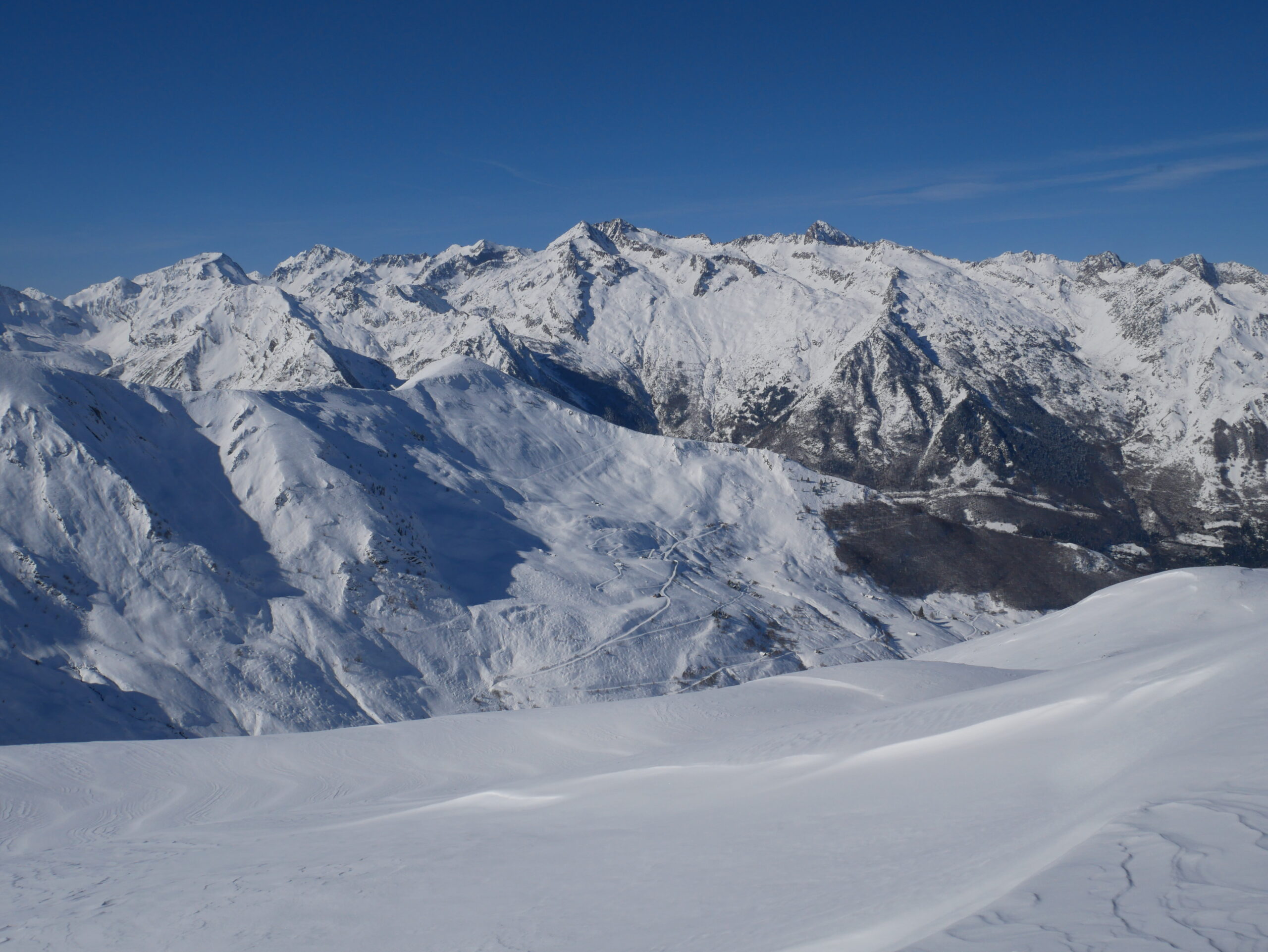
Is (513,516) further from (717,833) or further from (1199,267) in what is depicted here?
(1199,267)

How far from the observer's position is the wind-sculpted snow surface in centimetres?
3494

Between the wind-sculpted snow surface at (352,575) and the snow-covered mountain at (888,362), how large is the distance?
1796cm

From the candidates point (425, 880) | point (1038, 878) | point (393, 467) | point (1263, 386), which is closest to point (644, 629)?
point (393, 467)

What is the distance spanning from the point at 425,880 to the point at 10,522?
39.6 metres

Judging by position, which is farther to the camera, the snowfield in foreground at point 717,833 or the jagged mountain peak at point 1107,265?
the jagged mountain peak at point 1107,265

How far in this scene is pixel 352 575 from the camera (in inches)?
1702

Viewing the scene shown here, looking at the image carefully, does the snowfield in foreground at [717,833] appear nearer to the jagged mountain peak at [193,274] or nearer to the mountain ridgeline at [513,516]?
the mountain ridgeline at [513,516]

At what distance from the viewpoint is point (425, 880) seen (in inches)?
401

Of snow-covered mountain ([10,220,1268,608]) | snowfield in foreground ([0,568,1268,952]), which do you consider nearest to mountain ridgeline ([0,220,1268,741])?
snow-covered mountain ([10,220,1268,608])

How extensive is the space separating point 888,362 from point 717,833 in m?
142

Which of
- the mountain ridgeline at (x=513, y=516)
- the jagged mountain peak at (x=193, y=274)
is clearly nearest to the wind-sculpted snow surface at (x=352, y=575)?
the mountain ridgeline at (x=513, y=516)

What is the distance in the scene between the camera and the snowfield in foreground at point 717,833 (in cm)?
593

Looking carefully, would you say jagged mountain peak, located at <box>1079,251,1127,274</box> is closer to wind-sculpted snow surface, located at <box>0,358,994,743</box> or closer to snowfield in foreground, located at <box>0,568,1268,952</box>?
wind-sculpted snow surface, located at <box>0,358,994,743</box>

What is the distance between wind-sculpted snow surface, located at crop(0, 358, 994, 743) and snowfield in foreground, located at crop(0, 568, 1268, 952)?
1651cm
